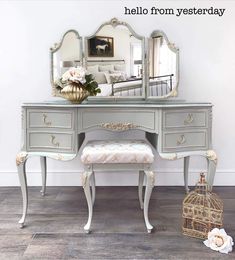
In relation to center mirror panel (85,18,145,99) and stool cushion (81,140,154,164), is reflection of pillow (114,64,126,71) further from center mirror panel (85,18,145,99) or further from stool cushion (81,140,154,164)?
stool cushion (81,140,154,164)

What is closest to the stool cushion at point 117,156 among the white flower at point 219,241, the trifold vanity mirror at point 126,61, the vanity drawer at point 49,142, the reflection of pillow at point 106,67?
the vanity drawer at point 49,142

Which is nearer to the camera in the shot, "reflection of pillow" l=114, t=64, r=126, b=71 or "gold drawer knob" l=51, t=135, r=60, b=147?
"gold drawer knob" l=51, t=135, r=60, b=147

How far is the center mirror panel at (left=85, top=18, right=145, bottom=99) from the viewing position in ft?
9.16

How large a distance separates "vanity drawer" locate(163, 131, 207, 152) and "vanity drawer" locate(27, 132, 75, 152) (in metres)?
0.65

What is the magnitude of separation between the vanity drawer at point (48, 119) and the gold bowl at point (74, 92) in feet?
0.67

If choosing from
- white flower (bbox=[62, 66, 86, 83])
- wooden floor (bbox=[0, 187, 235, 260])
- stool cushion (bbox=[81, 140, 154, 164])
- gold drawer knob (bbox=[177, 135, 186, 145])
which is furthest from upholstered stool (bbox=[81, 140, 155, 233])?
white flower (bbox=[62, 66, 86, 83])

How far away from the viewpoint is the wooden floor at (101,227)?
1915 millimetres

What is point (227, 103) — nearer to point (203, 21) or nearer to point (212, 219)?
point (203, 21)

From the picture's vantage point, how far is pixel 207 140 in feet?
7.66

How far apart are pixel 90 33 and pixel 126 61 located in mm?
444

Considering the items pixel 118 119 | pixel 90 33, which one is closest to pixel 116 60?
pixel 90 33

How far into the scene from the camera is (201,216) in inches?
83.8

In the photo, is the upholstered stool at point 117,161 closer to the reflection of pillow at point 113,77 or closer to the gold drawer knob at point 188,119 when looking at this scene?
the gold drawer knob at point 188,119

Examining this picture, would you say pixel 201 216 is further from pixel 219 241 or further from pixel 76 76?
pixel 76 76
